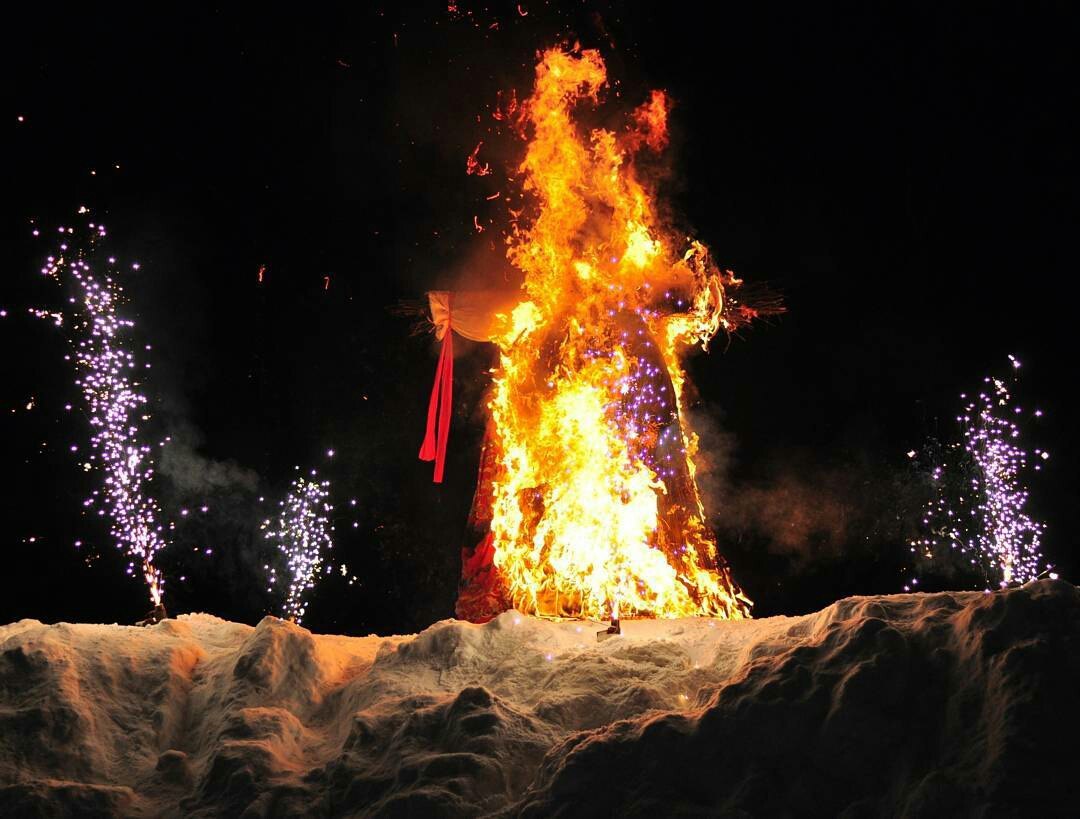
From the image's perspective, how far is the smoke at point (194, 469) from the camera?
1072cm

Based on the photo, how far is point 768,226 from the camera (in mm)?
9766

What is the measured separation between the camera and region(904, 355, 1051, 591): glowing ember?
10570mm

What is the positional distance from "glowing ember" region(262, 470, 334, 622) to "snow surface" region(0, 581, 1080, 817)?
6.27 metres

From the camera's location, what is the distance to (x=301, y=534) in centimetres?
A: 1170

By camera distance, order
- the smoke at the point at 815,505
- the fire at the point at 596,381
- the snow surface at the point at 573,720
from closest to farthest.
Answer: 1. the snow surface at the point at 573,720
2. the fire at the point at 596,381
3. the smoke at the point at 815,505

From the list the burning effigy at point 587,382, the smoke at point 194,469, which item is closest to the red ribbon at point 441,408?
the burning effigy at point 587,382

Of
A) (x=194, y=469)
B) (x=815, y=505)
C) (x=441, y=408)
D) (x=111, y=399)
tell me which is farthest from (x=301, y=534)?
(x=815, y=505)

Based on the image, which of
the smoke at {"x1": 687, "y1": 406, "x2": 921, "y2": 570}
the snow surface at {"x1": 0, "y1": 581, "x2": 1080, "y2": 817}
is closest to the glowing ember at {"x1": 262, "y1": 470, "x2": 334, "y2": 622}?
the smoke at {"x1": 687, "y1": 406, "x2": 921, "y2": 570}

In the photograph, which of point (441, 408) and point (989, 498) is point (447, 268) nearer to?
point (441, 408)

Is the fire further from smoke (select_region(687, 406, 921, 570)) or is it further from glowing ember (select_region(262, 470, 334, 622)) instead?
glowing ember (select_region(262, 470, 334, 622))

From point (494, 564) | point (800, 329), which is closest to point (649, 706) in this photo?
point (494, 564)

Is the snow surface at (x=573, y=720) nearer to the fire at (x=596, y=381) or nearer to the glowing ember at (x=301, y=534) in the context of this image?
the fire at (x=596, y=381)

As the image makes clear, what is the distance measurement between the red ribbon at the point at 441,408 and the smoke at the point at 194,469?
435 centimetres

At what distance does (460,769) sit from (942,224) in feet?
29.5
